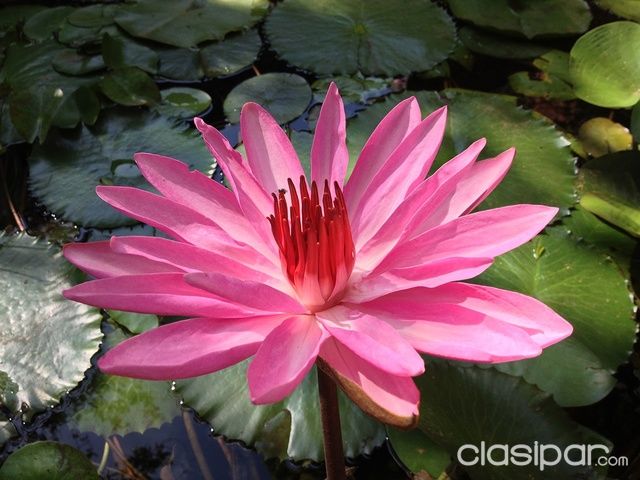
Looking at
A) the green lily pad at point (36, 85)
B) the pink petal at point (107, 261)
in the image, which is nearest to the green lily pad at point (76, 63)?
the green lily pad at point (36, 85)

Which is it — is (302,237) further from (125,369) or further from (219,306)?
(125,369)

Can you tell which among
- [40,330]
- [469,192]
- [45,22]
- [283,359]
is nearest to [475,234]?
[469,192]

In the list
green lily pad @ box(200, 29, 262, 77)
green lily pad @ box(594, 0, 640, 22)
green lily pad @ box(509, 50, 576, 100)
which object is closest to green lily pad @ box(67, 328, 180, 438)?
green lily pad @ box(200, 29, 262, 77)

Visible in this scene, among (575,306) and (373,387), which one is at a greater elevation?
(373,387)

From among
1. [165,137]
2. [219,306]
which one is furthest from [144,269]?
[165,137]

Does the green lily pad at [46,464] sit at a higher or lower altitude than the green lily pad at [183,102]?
lower

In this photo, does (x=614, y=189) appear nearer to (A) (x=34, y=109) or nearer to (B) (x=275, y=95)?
(B) (x=275, y=95)

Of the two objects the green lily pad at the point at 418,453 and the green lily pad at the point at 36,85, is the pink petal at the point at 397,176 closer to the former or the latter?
the green lily pad at the point at 418,453
